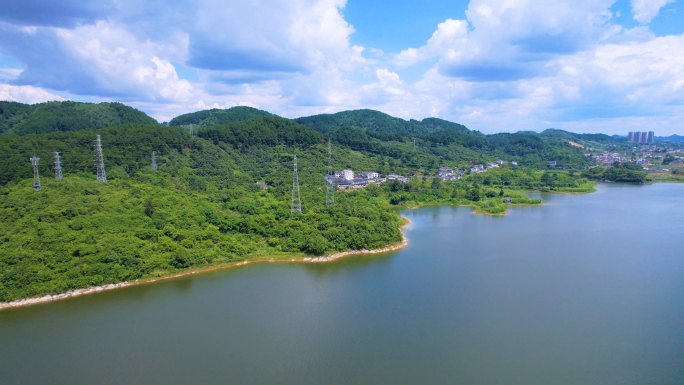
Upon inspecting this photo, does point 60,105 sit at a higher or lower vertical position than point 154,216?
higher

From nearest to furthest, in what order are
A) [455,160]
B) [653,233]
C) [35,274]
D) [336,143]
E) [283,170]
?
[35,274] < [653,233] < [283,170] < [336,143] < [455,160]

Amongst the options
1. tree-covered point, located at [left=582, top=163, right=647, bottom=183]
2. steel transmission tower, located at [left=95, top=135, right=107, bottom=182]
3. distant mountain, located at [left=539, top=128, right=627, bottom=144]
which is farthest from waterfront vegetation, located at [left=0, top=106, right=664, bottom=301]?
distant mountain, located at [left=539, top=128, right=627, bottom=144]

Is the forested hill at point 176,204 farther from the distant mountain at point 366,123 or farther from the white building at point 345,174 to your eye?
the distant mountain at point 366,123

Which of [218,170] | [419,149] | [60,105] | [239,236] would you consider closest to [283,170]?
[218,170]

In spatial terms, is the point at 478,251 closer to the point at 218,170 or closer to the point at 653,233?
the point at 653,233

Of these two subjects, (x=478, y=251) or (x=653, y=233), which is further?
(x=653, y=233)

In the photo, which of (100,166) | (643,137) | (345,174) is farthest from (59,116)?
(643,137)

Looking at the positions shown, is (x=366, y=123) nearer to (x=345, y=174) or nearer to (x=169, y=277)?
(x=345, y=174)
